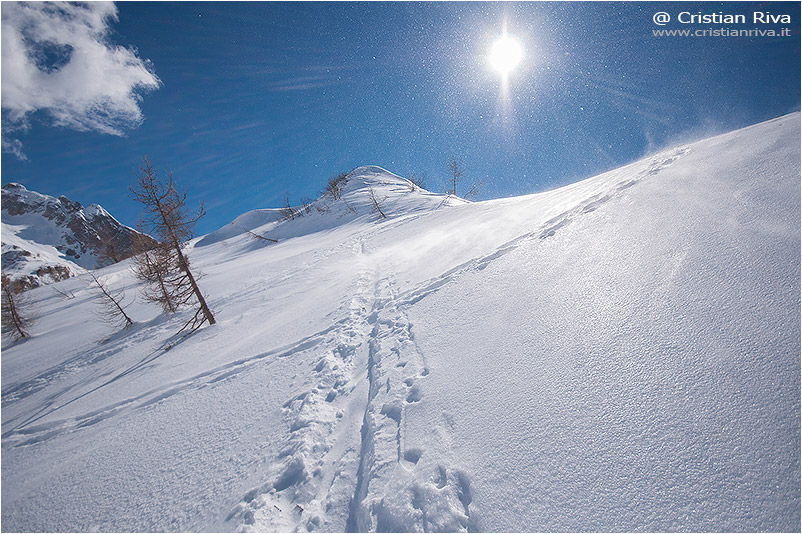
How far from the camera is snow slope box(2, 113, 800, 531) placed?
2291 millimetres

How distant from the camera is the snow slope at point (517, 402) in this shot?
229 centimetres

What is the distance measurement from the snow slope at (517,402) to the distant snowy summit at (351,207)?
72.6 ft

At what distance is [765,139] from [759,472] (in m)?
7.66

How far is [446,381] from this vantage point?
4.03m

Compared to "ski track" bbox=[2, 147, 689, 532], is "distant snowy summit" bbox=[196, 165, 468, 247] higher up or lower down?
higher up

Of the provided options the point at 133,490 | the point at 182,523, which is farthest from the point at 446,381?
the point at 133,490

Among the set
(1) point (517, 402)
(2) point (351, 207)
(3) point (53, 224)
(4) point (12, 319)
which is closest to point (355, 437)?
(1) point (517, 402)

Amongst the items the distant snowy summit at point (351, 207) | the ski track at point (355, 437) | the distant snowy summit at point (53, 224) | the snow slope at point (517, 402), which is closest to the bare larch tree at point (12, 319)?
the snow slope at point (517, 402)

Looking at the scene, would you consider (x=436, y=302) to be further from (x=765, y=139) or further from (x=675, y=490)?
(x=765, y=139)

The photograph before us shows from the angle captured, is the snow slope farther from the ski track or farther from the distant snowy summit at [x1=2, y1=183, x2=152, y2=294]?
the distant snowy summit at [x1=2, y1=183, x2=152, y2=294]

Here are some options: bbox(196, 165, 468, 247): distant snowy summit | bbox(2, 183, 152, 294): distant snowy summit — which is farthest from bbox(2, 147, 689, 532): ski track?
bbox(2, 183, 152, 294): distant snowy summit

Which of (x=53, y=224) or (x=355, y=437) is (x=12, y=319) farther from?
(x=53, y=224)

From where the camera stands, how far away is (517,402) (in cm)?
326

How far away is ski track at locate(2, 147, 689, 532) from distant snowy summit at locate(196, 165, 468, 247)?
2211cm
